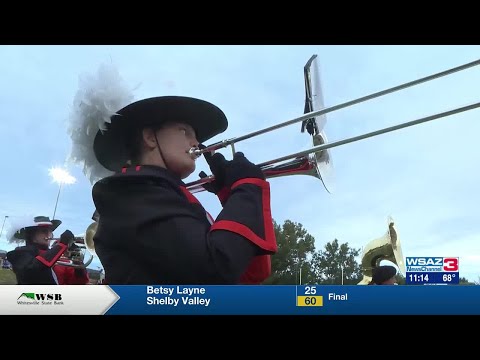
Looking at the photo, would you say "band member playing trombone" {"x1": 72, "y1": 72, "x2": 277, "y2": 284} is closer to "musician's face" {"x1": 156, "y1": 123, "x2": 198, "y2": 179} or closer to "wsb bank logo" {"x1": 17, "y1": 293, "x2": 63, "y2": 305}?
"musician's face" {"x1": 156, "y1": 123, "x2": 198, "y2": 179}

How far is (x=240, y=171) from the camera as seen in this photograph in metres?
2.13

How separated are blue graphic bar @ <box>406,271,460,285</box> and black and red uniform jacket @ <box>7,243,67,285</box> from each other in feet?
5.52

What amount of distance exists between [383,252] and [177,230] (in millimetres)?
979

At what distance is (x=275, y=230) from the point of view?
234 centimetres

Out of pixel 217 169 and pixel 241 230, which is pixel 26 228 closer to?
pixel 217 169

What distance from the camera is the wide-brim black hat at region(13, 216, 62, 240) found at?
2.50m

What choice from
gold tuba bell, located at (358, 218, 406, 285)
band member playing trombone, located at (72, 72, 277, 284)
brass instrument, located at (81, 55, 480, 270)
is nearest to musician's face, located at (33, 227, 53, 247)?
brass instrument, located at (81, 55, 480, 270)

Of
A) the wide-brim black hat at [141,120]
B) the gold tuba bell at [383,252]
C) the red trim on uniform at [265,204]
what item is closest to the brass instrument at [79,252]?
the wide-brim black hat at [141,120]

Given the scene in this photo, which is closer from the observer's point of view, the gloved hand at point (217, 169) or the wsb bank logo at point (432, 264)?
the gloved hand at point (217, 169)

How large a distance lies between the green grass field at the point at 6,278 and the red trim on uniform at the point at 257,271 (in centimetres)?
112

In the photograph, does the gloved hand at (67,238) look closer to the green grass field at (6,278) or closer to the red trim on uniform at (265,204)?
the green grass field at (6,278)

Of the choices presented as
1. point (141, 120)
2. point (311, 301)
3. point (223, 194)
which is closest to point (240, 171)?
point (223, 194)

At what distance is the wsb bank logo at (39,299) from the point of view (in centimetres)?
246

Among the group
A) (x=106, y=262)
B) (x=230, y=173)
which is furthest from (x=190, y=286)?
(x=230, y=173)
